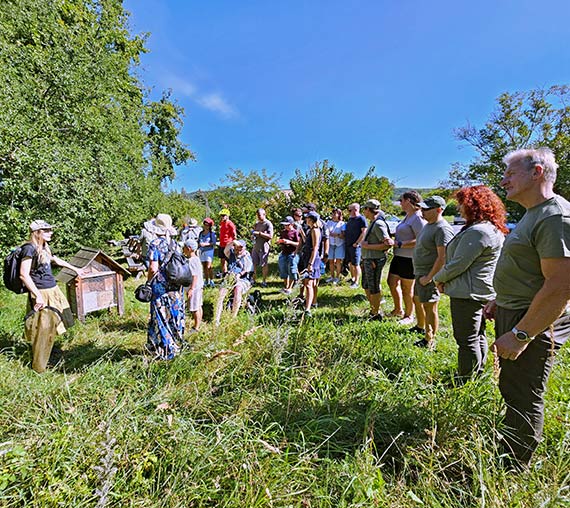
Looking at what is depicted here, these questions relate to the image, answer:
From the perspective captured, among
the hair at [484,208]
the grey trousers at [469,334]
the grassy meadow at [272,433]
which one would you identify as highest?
the hair at [484,208]

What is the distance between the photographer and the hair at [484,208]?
8.05 feet

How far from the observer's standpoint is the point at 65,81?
26.9 feet

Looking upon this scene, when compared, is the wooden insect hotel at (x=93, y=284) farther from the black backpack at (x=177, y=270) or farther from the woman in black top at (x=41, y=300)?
the black backpack at (x=177, y=270)

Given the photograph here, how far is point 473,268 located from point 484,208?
1.65ft

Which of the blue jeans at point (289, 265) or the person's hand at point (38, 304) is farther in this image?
the blue jeans at point (289, 265)

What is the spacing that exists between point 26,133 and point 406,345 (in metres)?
8.36

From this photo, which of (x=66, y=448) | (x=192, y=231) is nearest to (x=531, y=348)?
(x=66, y=448)

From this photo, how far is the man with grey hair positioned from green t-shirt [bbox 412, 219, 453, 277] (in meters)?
1.50

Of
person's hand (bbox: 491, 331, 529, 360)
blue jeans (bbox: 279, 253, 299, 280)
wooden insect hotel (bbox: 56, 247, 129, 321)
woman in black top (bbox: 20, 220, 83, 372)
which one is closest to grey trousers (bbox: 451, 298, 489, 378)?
person's hand (bbox: 491, 331, 529, 360)

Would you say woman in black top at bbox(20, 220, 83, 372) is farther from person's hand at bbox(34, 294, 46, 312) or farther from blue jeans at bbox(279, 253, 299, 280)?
blue jeans at bbox(279, 253, 299, 280)

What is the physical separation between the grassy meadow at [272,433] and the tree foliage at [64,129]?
5.02m

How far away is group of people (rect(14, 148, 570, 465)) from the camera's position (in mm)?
1482

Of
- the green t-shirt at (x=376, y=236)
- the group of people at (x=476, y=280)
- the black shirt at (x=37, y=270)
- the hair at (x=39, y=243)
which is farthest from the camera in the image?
the green t-shirt at (x=376, y=236)

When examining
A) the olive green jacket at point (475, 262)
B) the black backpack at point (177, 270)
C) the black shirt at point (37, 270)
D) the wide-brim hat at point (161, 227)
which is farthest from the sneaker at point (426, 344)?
the black shirt at point (37, 270)
